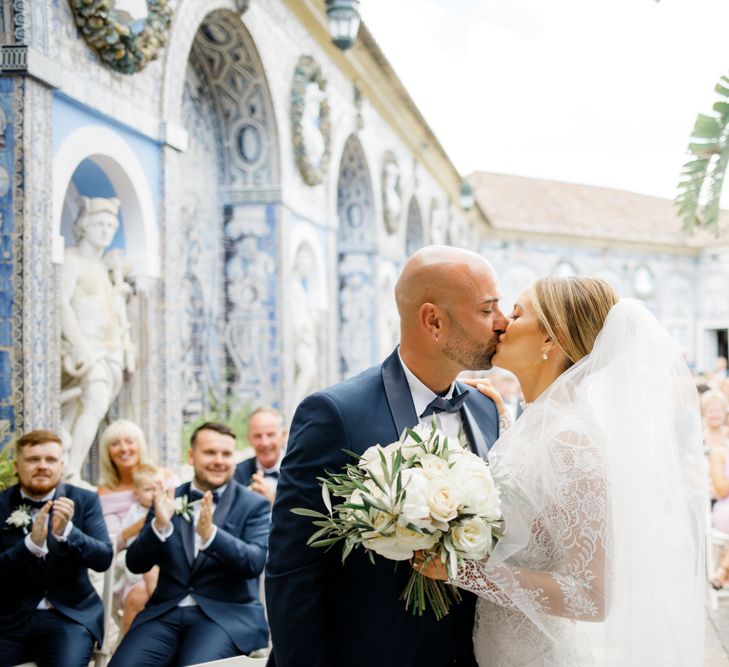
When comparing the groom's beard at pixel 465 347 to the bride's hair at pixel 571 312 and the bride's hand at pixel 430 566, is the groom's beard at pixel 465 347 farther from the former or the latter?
the bride's hand at pixel 430 566

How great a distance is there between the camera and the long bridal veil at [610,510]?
2.33 metres

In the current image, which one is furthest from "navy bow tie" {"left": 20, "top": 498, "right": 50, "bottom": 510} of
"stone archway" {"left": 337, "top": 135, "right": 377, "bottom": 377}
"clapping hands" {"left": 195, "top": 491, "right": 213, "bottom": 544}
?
"stone archway" {"left": 337, "top": 135, "right": 377, "bottom": 377}

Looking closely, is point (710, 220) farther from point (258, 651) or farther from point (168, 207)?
point (168, 207)

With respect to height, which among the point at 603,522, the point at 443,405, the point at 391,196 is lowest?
the point at 603,522

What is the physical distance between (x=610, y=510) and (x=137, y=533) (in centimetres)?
338

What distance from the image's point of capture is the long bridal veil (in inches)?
91.6

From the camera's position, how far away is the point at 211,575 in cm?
420

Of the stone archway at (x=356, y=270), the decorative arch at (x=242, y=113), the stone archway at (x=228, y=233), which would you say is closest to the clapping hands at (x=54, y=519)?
the stone archway at (x=228, y=233)

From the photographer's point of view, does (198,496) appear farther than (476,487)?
Yes

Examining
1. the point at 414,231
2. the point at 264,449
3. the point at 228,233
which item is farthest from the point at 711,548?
the point at 414,231

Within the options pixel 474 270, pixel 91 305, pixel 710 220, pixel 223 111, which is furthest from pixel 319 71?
pixel 474 270

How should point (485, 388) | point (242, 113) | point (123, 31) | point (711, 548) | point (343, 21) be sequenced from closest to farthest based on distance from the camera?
point (485, 388)
point (123, 31)
point (711, 548)
point (343, 21)
point (242, 113)

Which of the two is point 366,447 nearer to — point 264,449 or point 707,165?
point 707,165

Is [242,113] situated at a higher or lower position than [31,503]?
higher
